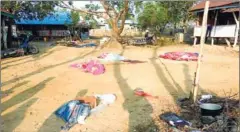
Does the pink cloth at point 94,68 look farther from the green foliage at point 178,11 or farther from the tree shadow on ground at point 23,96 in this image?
the green foliage at point 178,11

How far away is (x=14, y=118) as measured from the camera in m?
6.02

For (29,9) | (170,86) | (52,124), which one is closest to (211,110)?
(52,124)

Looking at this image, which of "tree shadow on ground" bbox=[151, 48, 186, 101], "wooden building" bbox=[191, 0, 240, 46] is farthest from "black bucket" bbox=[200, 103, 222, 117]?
"wooden building" bbox=[191, 0, 240, 46]

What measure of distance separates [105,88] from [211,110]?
145 inches

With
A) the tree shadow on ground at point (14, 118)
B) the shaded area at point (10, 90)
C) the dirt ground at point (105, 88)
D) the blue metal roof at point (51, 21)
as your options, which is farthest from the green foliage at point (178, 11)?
the tree shadow on ground at point (14, 118)

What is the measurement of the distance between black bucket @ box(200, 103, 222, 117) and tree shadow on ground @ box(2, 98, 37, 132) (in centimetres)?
339

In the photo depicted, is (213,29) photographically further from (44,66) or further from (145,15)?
(145,15)

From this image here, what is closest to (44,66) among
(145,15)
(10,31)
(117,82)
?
(117,82)

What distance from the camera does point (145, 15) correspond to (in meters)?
36.7

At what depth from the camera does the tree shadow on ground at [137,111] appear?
18.3ft

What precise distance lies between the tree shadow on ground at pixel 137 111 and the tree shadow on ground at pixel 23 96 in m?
2.25

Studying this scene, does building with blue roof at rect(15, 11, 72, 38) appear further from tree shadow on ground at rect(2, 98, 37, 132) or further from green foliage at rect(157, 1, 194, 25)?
tree shadow on ground at rect(2, 98, 37, 132)

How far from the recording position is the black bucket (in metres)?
5.56

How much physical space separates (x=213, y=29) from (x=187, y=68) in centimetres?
880
